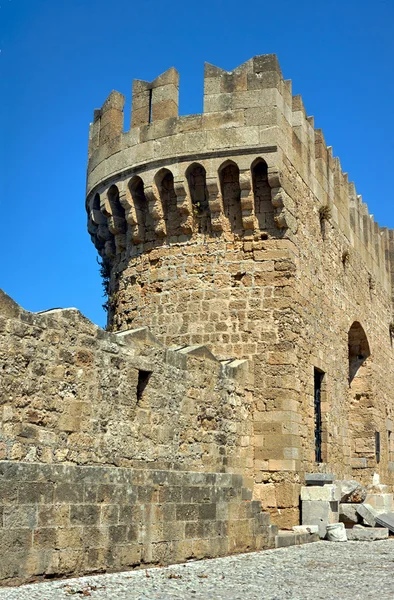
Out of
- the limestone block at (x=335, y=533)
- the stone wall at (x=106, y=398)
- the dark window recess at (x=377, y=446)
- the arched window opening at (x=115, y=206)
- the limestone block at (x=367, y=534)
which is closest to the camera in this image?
the stone wall at (x=106, y=398)

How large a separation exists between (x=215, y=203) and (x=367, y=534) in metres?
5.19

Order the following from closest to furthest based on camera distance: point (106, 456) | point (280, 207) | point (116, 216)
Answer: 1. point (106, 456)
2. point (280, 207)
3. point (116, 216)

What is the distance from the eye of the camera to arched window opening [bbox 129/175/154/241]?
36.8ft

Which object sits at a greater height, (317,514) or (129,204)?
(129,204)

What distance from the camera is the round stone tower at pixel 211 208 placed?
1031cm

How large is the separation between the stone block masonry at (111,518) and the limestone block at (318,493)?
1785 millimetres

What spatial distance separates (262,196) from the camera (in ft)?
34.7

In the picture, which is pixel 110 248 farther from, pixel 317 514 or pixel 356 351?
pixel 356 351

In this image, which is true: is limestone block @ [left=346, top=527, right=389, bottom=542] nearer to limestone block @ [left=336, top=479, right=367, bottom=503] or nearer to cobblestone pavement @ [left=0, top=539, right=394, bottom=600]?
limestone block @ [left=336, top=479, right=367, bottom=503]

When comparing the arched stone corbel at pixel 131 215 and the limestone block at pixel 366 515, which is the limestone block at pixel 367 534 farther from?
the arched stone corbel at pixel 131 215

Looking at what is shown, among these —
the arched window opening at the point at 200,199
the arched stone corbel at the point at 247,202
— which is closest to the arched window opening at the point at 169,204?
the arched window opening at the point at 200,199

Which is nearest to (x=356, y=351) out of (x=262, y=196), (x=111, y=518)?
(x=262, y=196)

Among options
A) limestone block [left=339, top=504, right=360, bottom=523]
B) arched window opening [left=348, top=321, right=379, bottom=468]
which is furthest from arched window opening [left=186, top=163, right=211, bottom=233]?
arched window opening [left=348, top=321, right=379, bottom=468]

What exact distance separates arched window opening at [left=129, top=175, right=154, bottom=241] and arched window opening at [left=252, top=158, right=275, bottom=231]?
1.75 metres
